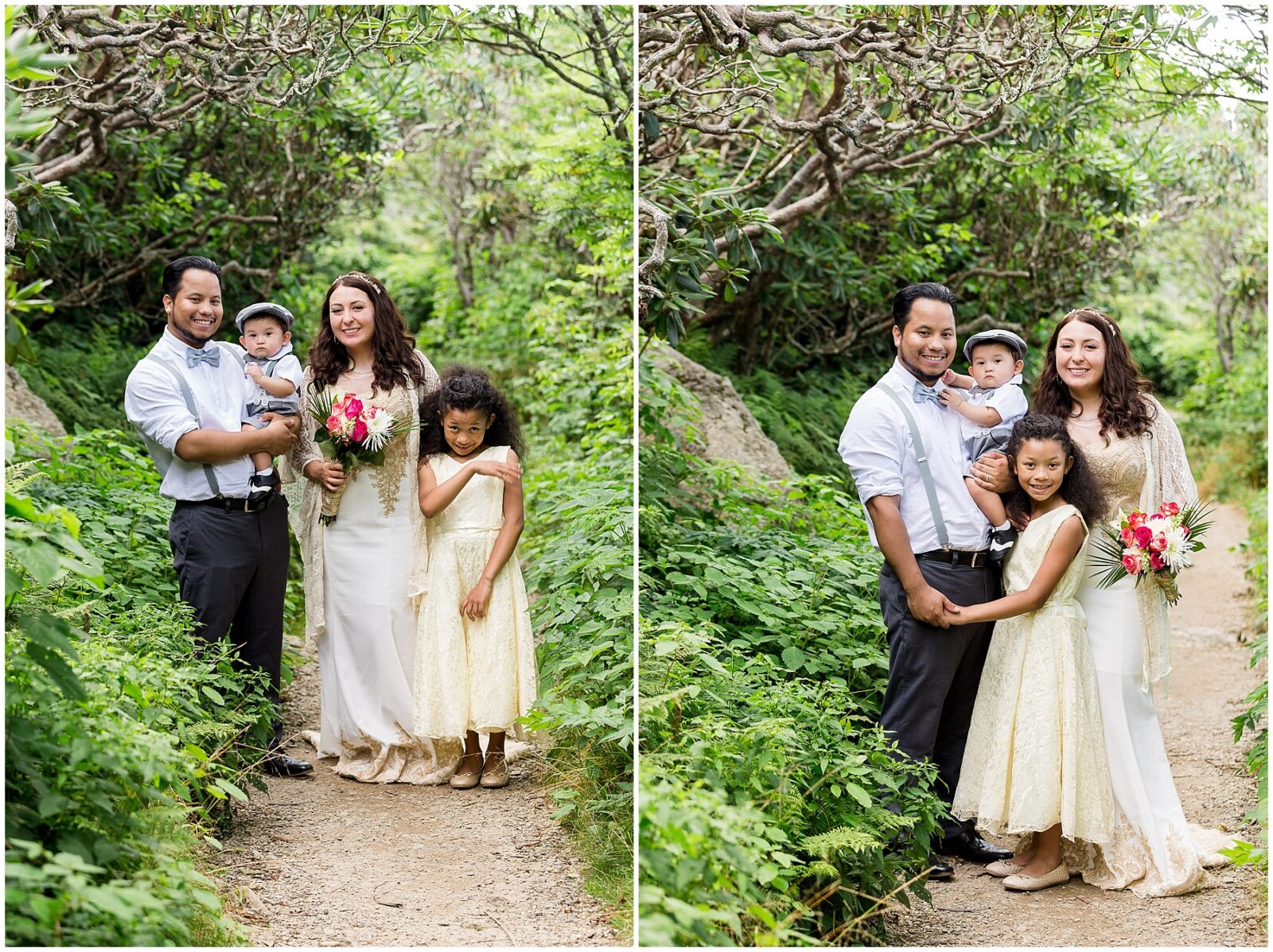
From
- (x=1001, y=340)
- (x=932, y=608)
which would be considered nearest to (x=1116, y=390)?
(x=1001, y=340)

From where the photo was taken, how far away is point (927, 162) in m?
9.89

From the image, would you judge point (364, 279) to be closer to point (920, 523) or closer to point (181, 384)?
point (181, 384)

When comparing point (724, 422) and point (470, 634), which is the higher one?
point (724, 422)

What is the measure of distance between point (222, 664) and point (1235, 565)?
956cm

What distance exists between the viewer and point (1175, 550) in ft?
13.3

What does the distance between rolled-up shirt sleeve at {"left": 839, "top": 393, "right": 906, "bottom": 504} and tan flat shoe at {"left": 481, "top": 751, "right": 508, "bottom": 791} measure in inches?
70.4

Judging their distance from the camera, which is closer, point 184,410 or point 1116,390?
point 1116,390

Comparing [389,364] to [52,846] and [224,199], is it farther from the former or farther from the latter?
[224,199]

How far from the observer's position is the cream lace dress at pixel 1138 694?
4078mm

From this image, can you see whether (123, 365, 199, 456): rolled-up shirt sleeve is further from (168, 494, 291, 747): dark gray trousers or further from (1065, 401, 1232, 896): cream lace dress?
(1065, 401, 1232, 896): cream lace dress

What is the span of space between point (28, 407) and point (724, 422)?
4197 mm

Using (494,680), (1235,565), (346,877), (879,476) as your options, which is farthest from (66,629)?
(1235,565)

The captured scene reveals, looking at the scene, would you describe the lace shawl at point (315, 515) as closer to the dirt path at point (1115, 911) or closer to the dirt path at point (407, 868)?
the dirt path at point (407, 868)

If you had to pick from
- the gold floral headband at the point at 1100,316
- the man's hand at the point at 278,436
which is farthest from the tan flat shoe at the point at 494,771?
the gold floral headband at the point at 1100,316
